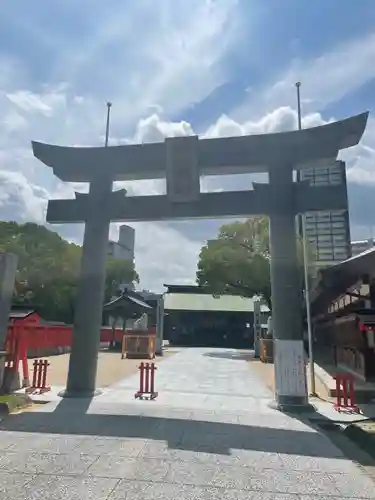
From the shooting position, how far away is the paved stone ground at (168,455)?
15.8 ft

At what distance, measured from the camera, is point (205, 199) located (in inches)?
452

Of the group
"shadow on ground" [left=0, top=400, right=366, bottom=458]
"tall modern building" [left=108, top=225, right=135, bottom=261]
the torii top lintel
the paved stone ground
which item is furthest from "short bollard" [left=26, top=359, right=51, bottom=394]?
"tall modern building" [left=108, top=225, right=135, bottom=261]

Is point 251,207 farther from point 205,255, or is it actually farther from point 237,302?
point 237,302

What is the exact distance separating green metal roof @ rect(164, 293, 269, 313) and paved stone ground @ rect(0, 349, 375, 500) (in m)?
34.1

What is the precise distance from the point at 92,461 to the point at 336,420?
6060 millimetres

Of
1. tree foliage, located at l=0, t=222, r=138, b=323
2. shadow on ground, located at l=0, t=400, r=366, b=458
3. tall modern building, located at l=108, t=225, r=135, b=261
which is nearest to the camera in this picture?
shadow on ground, located at l=0, t=400, r=366, b=458

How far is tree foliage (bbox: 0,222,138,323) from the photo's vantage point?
33062 millimetres

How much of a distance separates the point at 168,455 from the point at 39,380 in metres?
7.58

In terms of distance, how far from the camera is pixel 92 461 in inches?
227

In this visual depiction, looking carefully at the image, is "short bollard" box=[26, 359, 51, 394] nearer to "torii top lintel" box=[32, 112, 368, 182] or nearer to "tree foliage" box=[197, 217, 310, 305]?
"torii top lintel" box=[32, 112, 368, 182]

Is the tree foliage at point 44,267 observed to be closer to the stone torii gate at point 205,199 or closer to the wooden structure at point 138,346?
the wooden structure at point 138,346

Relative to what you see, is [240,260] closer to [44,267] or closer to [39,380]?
[44,267]

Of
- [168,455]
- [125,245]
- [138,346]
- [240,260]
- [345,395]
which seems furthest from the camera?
[125,245]

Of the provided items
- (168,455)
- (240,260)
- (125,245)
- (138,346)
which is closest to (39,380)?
(168,455)
